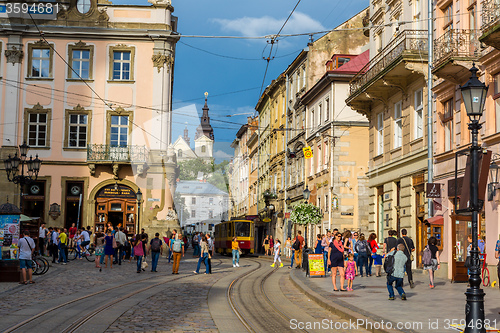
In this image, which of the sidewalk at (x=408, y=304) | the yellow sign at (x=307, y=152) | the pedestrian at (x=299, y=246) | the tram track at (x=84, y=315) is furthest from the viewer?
the yellow sign at (x=307, y=152)

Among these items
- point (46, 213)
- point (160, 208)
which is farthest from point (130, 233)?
point (46, 213)

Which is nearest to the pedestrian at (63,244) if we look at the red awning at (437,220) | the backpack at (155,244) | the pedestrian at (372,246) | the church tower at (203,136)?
the backpack at (155,244)

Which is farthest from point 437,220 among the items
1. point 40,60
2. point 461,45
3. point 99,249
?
point 40,60

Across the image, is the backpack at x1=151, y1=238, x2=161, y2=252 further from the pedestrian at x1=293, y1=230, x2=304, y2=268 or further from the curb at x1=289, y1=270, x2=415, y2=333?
the curb at x1=289, y1=270, x2=415, y2=333

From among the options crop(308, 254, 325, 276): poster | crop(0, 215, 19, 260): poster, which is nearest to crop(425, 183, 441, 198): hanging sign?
crop(308, 254, 325, 276): poster

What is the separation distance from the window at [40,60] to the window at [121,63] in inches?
150

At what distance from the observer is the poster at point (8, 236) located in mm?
20484

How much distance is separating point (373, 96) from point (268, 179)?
39.0 metres

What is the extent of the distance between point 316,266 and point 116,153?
2009cm

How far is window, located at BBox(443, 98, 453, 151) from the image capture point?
23.2 m

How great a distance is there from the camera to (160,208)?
40.5 meters

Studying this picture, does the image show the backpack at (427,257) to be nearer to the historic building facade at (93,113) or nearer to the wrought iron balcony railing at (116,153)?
the historic building facade at (93,113)

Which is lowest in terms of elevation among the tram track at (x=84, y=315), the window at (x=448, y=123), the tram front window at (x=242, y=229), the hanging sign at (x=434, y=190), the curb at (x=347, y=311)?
the tram track at (x=84, y=315)

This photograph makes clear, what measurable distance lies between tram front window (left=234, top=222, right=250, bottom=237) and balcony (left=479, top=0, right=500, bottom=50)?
114 feet
